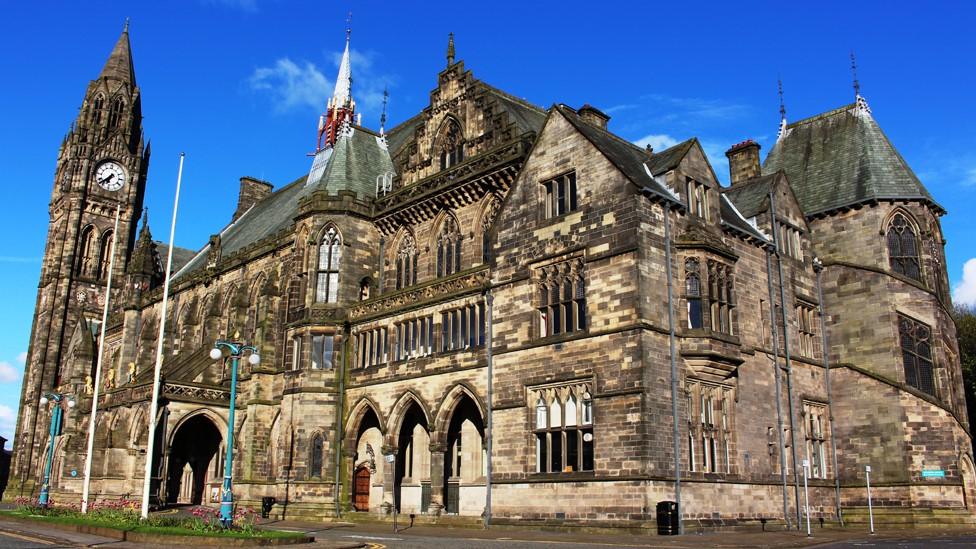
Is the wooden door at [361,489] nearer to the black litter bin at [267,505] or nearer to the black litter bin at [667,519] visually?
the black litter bin at [267,505]

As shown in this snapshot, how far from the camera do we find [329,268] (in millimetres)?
39188

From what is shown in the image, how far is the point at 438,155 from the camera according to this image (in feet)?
127

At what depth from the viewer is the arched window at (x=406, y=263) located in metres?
39.0

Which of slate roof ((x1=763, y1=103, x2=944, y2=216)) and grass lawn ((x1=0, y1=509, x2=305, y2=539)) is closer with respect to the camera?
grass lawn ((x1=0, y1=509, x2=305, y2=539))

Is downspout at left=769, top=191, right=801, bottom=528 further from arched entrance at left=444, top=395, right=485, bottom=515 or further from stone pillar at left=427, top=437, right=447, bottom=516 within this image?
stone pillar at left=427, top=437, right=447, bottom=516

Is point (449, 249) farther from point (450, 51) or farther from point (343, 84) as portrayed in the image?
point (343, 84)

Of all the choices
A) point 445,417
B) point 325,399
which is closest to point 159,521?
point 445,417

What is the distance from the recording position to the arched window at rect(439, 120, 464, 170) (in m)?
37.9

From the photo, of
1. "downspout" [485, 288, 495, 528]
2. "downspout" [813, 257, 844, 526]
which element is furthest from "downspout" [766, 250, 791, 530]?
"downspout" [485, 288, 495, 528]

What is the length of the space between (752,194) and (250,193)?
45224 millimetres

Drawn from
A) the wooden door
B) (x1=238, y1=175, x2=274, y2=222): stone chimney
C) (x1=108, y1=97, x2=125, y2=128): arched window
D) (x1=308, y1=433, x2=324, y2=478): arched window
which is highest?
(x1=108, y1=97, x2=125, y2=128): arched window

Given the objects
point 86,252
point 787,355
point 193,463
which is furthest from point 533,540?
point 86,252

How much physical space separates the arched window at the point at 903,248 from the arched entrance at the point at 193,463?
3550cm

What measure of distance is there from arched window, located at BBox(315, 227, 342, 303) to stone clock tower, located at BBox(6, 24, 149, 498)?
1419 inches
